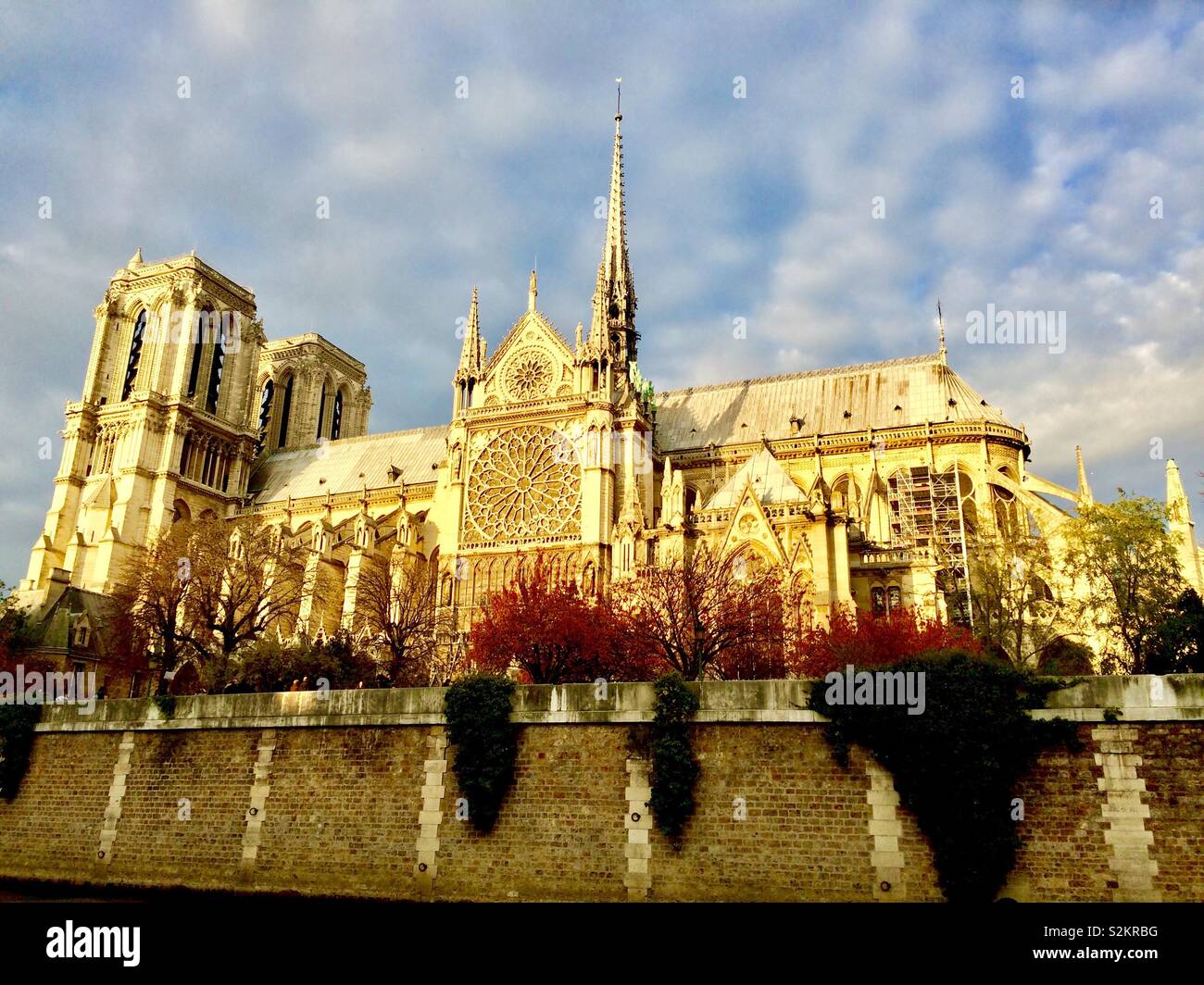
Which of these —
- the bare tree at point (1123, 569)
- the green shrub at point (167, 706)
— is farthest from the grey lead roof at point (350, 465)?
the bare tree at point (1123, 569)

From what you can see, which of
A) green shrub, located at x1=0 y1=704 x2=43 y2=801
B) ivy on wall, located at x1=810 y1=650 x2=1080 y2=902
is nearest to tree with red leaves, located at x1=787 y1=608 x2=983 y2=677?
ivy on wall, located at x1=810 y1=650 x2=1080 y2=902

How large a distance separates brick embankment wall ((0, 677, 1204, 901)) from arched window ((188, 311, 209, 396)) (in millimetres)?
37026

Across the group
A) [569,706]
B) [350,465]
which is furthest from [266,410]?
[569,706]

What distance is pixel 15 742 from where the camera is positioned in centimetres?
2130

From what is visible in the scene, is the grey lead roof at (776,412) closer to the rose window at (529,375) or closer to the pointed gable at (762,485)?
the rose window at (529,375)

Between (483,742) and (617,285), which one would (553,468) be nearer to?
(617,285)

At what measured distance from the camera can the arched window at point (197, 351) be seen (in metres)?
53.9

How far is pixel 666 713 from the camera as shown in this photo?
1573 cm

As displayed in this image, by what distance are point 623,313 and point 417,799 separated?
32.1m

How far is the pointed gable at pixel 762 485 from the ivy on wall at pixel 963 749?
57.1ft

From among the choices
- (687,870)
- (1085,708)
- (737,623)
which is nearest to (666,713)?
(687,870)

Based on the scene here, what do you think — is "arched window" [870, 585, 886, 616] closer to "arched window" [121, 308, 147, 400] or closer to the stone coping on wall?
the stone coping on wall

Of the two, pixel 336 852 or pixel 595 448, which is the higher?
pixel 595 448
